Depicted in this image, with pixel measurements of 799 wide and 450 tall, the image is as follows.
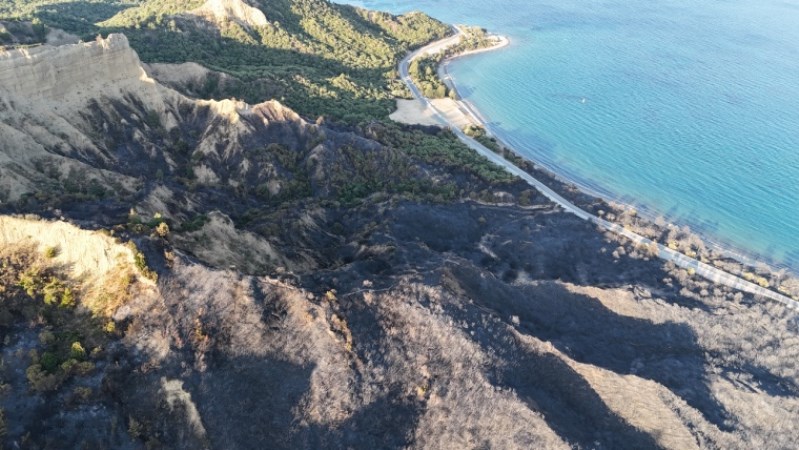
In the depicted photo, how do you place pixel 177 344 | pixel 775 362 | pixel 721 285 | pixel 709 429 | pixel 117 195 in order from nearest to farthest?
pixel 177 344, pixel 709 429, pixel 117 195, pixel 775 362, pixel 721 285

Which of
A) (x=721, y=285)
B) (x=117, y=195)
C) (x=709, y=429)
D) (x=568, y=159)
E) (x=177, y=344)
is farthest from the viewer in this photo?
(x=568, y=159)

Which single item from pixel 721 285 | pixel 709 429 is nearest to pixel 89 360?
pixel 709 429

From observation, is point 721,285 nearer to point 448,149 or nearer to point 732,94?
point 448,149

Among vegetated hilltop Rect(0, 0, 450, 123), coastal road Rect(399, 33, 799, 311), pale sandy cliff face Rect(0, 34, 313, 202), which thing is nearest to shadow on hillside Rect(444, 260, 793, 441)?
coastal road Rect(399, 33, 799, 311)

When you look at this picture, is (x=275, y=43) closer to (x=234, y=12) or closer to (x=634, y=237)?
(x=234, y=12)

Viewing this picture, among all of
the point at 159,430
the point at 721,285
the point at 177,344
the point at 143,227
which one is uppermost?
the point at 143,227

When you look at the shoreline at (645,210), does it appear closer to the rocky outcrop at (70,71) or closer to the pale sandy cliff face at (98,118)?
the pale sandy cliff face at (98,118)
